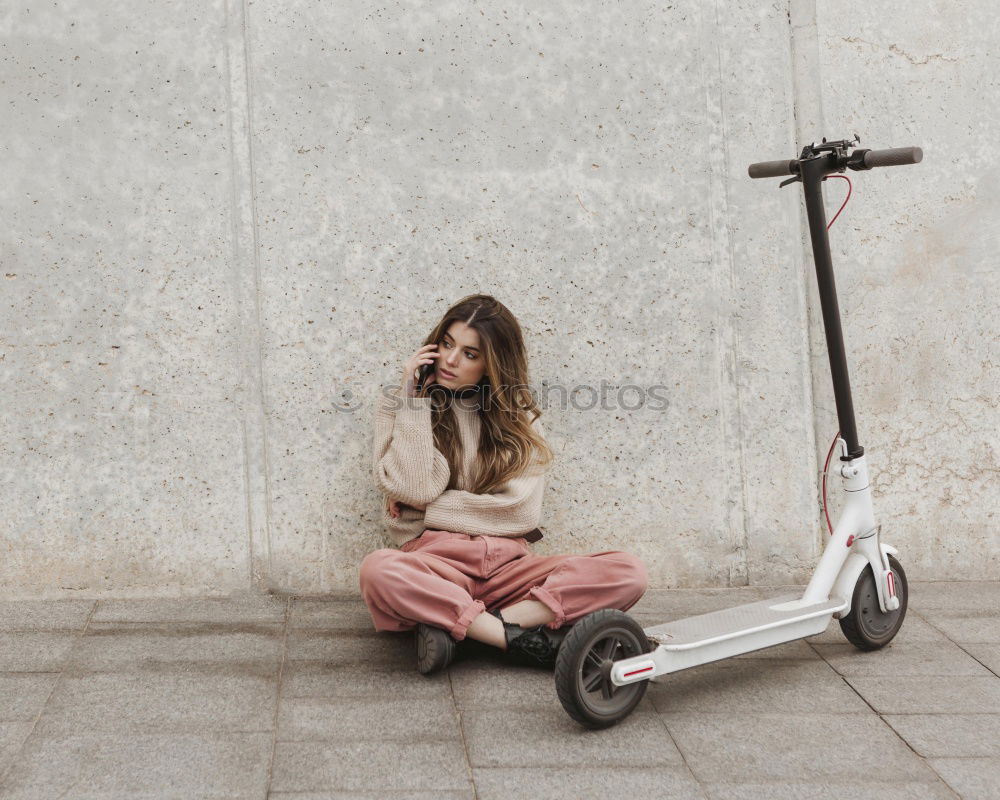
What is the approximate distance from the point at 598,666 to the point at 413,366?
3.39 ft

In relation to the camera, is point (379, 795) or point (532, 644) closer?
point (379, 795)

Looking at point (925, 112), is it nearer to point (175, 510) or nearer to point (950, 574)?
point (950, 574)

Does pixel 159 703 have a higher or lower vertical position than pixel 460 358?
lower

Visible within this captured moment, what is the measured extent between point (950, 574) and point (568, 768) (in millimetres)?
2037

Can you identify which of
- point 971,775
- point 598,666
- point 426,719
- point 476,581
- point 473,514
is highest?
point 473,514

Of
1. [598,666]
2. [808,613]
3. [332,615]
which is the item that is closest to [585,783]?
[598,666]

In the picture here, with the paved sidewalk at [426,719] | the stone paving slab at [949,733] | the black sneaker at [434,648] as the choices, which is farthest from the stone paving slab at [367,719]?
the stone paving slab at [949,733]

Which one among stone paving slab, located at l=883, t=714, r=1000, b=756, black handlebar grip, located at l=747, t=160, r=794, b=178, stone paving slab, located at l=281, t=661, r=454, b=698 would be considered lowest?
stone paving slab, located at l=883, t=714, r=1000, b=756

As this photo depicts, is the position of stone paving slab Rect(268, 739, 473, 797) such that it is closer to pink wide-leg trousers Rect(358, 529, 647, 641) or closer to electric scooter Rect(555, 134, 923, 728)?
electric scooter Rect(555, 134, 923, 728)

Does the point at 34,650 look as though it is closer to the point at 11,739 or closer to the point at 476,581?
the point at 11,739

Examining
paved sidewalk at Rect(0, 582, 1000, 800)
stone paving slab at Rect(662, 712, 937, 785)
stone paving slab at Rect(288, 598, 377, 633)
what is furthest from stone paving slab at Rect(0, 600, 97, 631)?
stone paving slab at Rect(662, 712, 937, 785)

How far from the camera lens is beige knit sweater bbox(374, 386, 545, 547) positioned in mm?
2869

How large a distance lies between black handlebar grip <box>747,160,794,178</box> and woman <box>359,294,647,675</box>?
2.66 feet

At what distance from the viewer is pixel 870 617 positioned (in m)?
2.80
